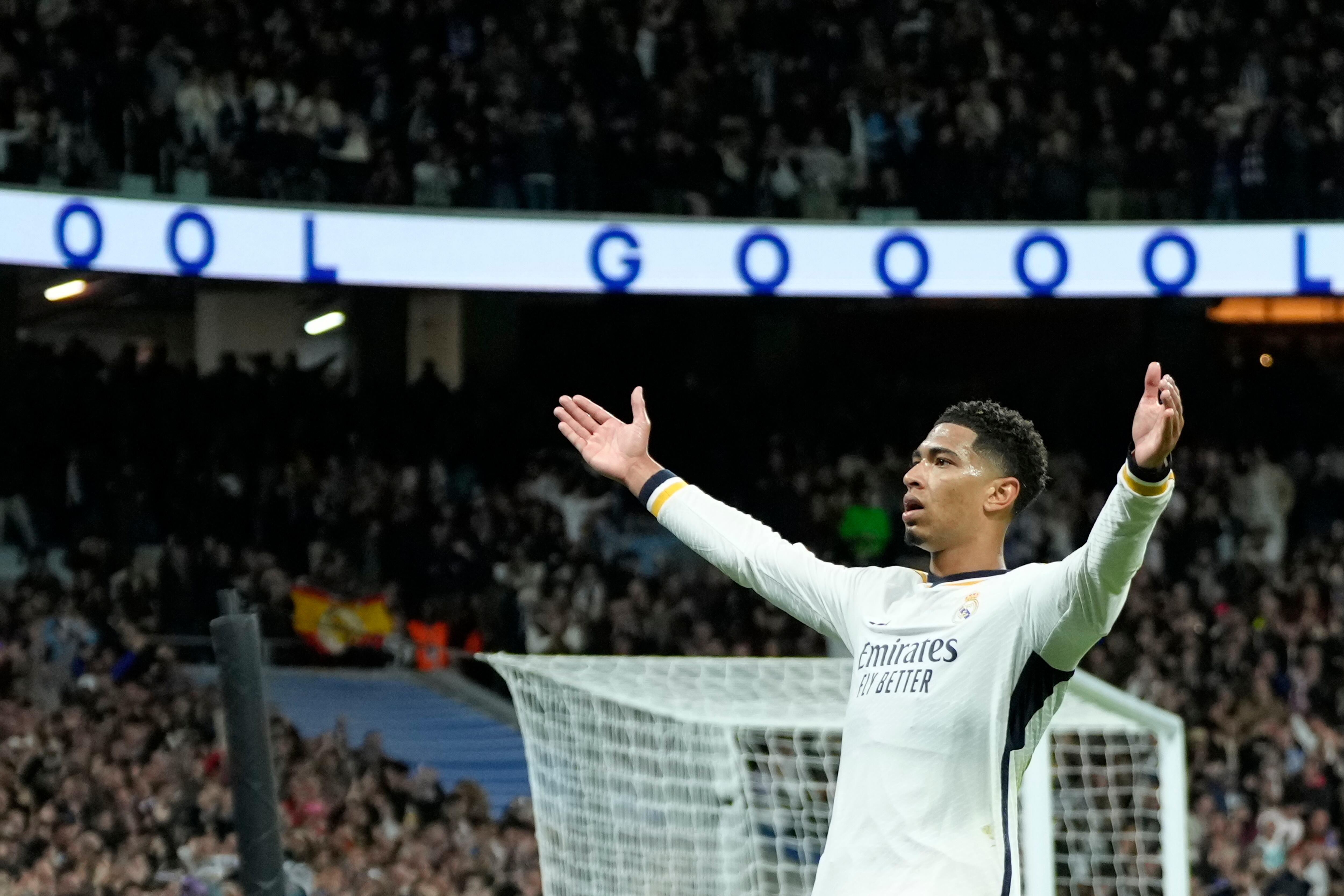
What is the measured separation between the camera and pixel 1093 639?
3260 mm

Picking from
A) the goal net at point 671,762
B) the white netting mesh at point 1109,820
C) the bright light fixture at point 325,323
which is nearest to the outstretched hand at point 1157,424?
the goal net at point 671,762

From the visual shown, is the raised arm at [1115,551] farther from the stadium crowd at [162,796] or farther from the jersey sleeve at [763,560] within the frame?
the stadium crowd at [162,796]

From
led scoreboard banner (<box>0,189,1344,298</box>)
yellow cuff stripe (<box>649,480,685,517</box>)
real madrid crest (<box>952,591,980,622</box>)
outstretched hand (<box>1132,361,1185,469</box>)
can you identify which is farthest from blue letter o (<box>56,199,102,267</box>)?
outstretched hand (<box>1132,361,1185,469</box>)

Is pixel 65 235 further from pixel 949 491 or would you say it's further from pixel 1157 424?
pixel 1157 424

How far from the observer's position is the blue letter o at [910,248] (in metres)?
14.6

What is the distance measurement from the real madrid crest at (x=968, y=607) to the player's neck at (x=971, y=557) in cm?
10

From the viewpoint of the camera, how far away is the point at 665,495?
372 cm

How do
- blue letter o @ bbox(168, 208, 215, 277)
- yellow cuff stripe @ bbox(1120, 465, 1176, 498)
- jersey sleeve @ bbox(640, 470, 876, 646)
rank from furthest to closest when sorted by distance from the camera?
blue letter o @ bbox(168, 208, 215, 277) → jersey sleeve @ bbox(640, 470, 876, 646) → yellow cuff stripe @ bbox(1120, 465, 1176, 498)

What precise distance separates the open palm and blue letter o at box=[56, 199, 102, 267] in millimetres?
10127

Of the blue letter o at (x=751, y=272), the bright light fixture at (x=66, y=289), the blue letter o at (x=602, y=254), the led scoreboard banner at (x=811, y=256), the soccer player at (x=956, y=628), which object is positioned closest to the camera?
the soccer player at (x=956, y=628)

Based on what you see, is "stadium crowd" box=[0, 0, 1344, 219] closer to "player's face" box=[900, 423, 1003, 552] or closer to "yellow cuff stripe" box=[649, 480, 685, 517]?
"yellow cuff stripe" box=[649, 480, 685, 517]

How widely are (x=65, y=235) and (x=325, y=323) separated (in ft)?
16.1

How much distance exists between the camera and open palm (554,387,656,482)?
377 cm

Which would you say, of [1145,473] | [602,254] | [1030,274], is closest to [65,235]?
→ [602,254]
